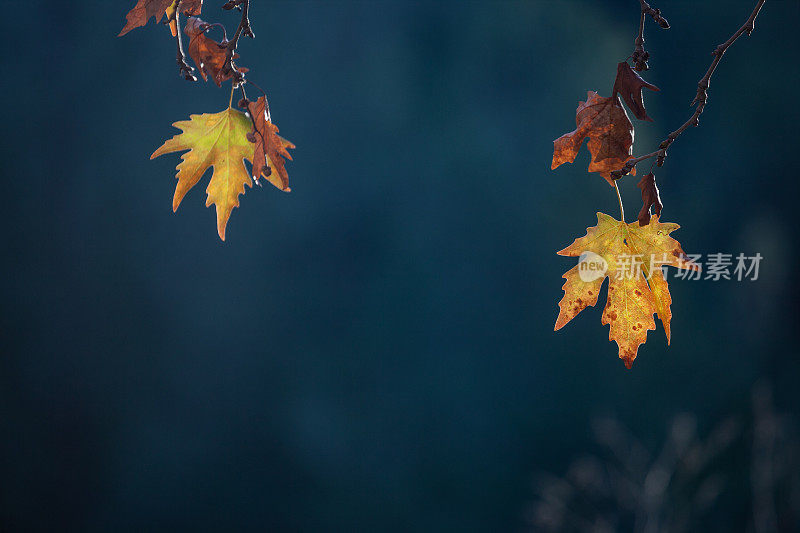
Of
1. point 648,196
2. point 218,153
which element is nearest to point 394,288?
point 218,153

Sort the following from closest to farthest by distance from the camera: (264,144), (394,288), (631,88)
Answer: (631,88) < (264,144) < (394,288)

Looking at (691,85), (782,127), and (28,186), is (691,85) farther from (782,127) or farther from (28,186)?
(28,186)

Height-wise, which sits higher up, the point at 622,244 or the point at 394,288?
the point at 394,288

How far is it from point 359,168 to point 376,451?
4.68ft

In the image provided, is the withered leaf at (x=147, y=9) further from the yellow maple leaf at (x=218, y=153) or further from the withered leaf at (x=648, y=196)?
the withered leaf at (x=648, y=196)

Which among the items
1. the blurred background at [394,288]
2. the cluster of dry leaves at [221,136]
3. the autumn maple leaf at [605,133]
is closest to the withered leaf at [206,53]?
the cluster of dry leaves at [221,136]

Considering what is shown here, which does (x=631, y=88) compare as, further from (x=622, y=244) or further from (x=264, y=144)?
(x=264, y=144)

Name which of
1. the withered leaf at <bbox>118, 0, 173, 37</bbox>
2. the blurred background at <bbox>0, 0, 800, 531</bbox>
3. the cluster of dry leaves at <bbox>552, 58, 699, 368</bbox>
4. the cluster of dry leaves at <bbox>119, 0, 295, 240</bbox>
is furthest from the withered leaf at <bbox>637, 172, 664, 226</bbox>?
the blurred background at <bbox>0, 0, 800, 531</bbox>

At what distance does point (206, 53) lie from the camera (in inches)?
21.8

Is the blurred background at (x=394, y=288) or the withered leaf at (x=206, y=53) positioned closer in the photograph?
the withered leaf at (x=206, y=53)

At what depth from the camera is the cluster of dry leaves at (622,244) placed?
19.9 inches

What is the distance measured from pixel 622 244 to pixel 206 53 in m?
0.46

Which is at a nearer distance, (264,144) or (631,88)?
(631,88)

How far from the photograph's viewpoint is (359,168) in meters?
2.95
